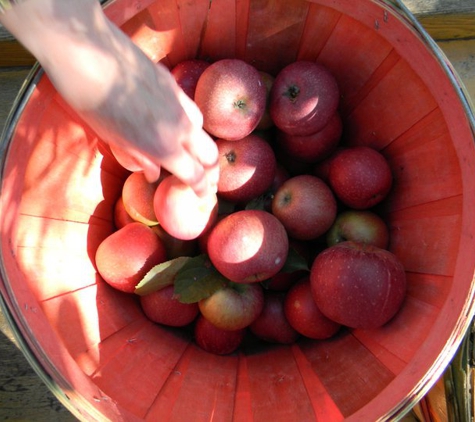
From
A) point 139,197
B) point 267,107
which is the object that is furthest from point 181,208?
point 267,107

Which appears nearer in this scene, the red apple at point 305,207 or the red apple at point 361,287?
the red apple at point 361,287

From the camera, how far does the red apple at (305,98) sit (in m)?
1.13

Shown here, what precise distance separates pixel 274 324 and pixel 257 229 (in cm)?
27

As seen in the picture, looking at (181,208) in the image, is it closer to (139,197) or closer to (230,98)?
(139,197)

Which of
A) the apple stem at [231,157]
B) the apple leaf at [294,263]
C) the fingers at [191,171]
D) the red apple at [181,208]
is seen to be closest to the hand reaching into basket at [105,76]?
the fingers at [191,171]

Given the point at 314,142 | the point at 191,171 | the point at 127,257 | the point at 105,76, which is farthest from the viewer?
the point at 314,142

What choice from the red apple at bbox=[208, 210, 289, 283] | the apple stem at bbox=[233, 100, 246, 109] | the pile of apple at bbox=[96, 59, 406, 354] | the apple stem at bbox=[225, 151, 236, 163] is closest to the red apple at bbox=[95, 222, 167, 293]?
the pile of apple at bbox=[96, 59, 406, 354]

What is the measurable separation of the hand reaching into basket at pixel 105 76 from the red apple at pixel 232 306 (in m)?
0.37

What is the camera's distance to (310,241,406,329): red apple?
1.00m

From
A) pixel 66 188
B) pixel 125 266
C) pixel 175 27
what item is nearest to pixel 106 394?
pixel 125 266

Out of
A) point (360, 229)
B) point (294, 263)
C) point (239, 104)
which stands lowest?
point (294, 263)

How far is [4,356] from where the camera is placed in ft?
4.77

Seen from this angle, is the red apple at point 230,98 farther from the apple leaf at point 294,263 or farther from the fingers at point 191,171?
the apple leaf at point 294,263

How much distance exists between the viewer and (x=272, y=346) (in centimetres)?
125
